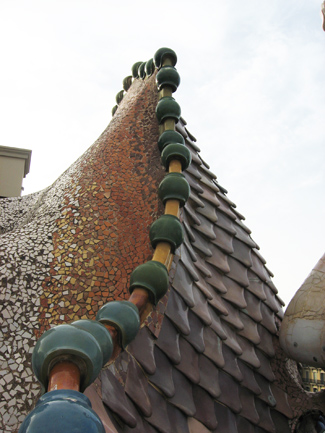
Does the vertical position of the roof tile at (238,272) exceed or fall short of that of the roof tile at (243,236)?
it falls short

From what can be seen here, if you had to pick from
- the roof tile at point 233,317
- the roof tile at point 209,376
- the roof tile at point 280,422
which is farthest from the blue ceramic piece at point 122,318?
the roof tile at point 280,422

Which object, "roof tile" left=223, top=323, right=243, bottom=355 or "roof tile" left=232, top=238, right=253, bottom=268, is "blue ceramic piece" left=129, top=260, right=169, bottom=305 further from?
"roof tile" left=232, top=238, right=253, bottom=268

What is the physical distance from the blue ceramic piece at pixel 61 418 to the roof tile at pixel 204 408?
1.02 m

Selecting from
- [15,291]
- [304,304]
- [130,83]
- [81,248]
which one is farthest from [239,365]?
[130,83]

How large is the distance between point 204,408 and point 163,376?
0.77ft

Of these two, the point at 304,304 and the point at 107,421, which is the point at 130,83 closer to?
the point at 304,304

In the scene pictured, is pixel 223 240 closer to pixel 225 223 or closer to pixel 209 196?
pixel 225 223

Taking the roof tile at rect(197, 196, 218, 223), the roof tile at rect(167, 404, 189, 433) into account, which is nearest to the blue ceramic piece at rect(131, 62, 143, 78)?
the roof tile at rect(197, 196, 218, 223)

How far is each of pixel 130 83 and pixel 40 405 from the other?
2.76 meters

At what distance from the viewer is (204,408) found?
2076 mm

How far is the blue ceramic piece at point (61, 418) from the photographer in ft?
3.47

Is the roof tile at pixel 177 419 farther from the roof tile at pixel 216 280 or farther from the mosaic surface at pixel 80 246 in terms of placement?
the roof tile at pixel 216 280

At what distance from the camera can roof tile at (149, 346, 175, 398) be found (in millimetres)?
1941

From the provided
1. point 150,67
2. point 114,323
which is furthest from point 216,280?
point 150,67
